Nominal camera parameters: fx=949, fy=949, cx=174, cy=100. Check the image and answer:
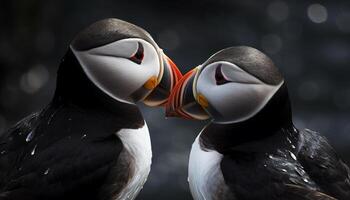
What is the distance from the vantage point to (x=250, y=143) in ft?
18.9

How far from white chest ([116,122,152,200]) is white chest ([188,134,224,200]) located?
299 mm

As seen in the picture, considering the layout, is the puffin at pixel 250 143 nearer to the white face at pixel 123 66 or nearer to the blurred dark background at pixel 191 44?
the white face at pixel 123 66

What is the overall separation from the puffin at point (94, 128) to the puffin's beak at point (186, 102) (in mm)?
112

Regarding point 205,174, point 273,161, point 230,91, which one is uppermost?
point 230,91

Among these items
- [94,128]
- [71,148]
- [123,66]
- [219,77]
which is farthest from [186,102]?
[71,148]

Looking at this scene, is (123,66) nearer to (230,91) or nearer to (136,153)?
(136,153)

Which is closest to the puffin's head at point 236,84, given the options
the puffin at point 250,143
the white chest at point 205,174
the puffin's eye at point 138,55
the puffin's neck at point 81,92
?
the puffin at point 250,143

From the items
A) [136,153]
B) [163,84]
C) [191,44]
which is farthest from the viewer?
[191,44]

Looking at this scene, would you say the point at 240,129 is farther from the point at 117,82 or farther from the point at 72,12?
the point at 72,12

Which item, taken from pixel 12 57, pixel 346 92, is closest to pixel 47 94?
pixel 12 57

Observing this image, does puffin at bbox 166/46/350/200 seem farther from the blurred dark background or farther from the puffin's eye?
the blurred dark background

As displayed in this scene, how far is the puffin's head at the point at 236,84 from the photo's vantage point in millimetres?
5609

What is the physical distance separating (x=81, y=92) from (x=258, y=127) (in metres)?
1.11

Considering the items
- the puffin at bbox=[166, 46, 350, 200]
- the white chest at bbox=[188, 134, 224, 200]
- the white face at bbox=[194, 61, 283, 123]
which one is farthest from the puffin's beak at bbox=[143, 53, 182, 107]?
the white chest at bbox=[188, 134, 224, 200]
